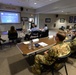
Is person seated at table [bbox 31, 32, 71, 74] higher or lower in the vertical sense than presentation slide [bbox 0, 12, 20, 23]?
lower

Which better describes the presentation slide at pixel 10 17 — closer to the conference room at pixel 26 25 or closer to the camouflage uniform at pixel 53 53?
the conference room at pixel 26 25

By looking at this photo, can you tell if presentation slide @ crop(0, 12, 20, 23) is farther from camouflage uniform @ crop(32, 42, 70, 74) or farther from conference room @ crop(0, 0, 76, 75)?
camouflage uniform @ crop(32, 42, 70, 74)

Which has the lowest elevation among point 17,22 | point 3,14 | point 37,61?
point 37,61

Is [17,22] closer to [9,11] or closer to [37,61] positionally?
[9,11]

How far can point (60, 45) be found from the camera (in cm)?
185

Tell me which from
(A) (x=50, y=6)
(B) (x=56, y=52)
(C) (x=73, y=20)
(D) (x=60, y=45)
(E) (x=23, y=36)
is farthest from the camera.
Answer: (C) (x=73, y=20)

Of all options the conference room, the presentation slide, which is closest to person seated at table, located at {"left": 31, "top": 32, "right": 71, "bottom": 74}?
the conference room

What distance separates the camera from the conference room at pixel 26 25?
2.38 metres

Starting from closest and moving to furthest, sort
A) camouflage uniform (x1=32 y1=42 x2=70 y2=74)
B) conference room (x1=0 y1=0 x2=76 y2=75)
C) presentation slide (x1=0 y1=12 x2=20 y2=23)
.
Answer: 1. camouflage uniform (x1=32 y1=42 x2=70 y2=74)
2. conference room (x1=0 y1=0 x2=76 y2=75)
3. presentation slide (x1=0 y1=12 x2=20 y2=23)

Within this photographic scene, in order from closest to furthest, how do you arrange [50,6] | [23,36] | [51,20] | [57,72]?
1. [57,72]
2. [23,36]
3. [50,6]
4. [51,20]

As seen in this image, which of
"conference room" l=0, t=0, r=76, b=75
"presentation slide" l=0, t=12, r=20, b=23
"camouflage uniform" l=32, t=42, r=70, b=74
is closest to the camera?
"camouflage uniform" l=32, t=42, r=70, b=74

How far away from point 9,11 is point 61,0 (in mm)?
5375

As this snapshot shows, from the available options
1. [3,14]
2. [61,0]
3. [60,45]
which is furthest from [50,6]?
[60,45]

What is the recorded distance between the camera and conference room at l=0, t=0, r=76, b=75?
7.81 ft
